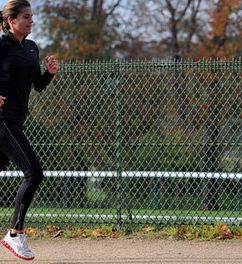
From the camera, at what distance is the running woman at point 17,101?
517cm

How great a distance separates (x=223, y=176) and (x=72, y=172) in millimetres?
1793

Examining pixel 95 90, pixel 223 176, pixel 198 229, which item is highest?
pixel 95 90

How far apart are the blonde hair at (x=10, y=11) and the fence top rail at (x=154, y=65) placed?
2.52 metres

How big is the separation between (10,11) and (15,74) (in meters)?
0.50

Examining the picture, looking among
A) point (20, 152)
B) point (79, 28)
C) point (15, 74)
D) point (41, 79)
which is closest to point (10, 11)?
point (15, 74)

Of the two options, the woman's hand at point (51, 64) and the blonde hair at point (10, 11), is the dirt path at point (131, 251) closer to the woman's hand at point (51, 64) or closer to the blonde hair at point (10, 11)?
the woman's hand at point (51, 64)

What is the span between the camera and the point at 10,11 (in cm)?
527

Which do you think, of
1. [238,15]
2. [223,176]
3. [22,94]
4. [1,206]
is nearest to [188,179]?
[223,176]

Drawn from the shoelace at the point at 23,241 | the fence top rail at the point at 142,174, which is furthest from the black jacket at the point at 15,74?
the fence top rail at the point at 142,174

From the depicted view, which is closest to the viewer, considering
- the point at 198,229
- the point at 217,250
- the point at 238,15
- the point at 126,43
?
the point at 217,250

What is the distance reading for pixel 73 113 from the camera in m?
8.16

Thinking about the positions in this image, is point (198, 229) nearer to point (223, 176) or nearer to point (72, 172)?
point (223, 176)

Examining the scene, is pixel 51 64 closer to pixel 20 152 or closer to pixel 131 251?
pixel 20 152

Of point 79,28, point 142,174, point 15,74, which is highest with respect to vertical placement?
point 15,74
